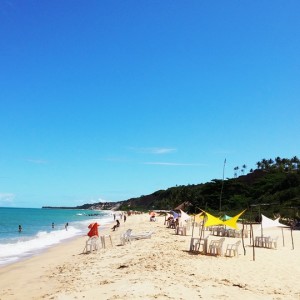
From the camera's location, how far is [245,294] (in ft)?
28.5

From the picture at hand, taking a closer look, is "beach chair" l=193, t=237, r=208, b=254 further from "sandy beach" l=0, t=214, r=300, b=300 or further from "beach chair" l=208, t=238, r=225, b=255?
"sandy beach" l=0, t=214, r=300, b=300

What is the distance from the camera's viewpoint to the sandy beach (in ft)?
28.6

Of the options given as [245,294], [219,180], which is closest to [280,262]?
[245,294]

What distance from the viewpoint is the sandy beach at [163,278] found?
870 centimetres

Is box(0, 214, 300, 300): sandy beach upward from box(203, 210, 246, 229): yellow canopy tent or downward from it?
downward

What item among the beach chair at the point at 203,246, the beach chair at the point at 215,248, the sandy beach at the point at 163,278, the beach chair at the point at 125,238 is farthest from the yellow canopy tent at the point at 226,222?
the beach chair at the point at 125,238

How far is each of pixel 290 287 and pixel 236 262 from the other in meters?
3.76

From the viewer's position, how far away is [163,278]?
9914 mm

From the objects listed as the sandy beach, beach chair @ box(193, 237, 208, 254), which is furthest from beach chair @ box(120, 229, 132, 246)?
beach chair @ box(193, 237, 208, 254)

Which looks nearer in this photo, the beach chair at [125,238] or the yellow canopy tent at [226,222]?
Result: the yellow canopy tent at [226,222]

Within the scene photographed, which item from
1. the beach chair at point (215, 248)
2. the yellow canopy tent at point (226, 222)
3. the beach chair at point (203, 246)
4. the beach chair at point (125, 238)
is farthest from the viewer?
the beach chair at point (125, 238)

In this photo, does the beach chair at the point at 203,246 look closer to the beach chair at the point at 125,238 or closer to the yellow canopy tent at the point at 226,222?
the yellow canopy tent at the point at 226,222

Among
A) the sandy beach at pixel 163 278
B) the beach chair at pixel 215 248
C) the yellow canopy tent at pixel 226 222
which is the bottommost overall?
the sandy beach at pixel 163 278

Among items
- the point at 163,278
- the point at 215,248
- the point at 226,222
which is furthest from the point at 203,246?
the point at 163,278
